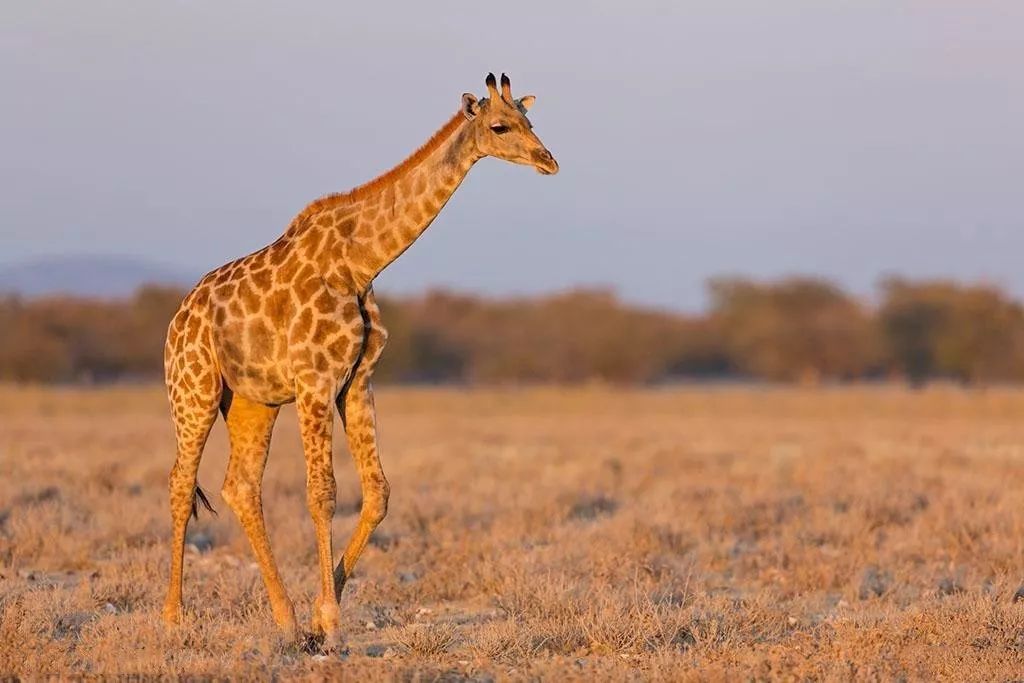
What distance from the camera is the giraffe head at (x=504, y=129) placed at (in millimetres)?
7414

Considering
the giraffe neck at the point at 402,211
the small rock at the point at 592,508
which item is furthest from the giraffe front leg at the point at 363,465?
the small rock at the point at 592,508

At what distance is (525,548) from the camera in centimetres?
1105

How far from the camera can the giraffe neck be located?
7723 mm

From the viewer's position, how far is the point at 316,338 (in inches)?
297

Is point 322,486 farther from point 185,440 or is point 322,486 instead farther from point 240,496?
point 185,440

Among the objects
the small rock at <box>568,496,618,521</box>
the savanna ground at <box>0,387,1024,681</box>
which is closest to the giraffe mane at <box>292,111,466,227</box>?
the savanna ground at <box>0,387,1024,681</box>

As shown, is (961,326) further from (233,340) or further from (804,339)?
(233,340)

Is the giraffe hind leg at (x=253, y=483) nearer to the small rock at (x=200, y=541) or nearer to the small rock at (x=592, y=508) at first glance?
the small rock at (x=200, y=541)

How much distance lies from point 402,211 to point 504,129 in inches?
30.4

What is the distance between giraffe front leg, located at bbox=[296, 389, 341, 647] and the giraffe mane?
4.04 ft

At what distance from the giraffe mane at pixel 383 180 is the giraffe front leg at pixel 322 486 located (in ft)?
4.04

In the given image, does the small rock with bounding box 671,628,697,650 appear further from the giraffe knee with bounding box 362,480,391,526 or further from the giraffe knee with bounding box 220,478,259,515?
the giraffe knee with bounding box 220,478,259,515

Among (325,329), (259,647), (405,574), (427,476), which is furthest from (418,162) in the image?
(427,476)

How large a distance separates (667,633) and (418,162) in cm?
298
